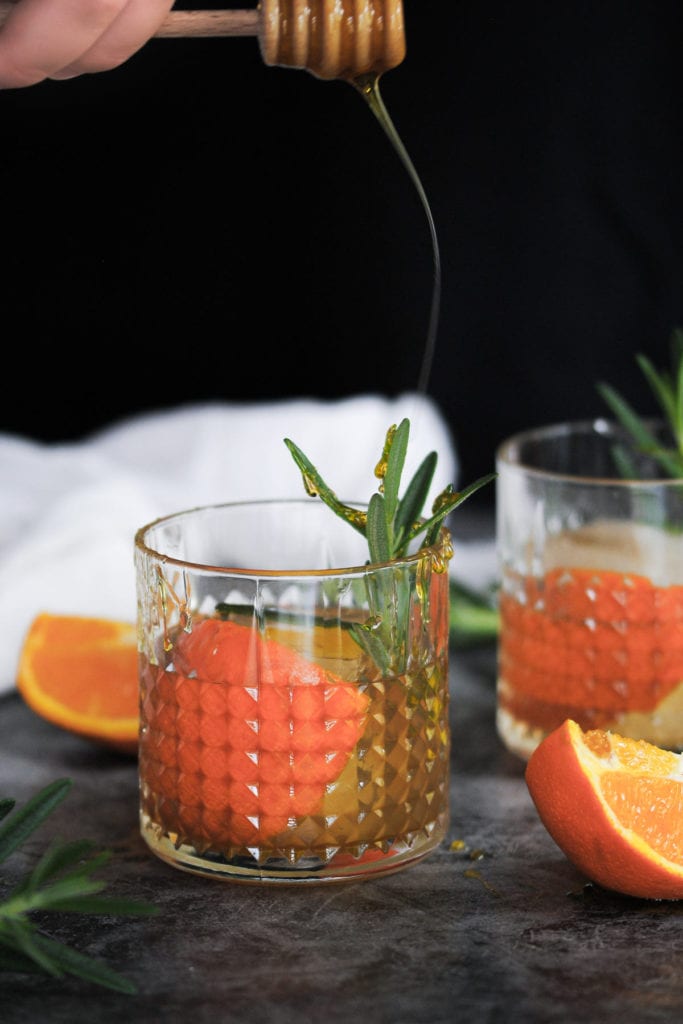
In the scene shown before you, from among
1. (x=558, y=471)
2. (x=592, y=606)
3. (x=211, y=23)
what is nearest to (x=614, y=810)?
(x=592, y=606)

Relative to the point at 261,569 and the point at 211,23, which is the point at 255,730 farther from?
the point at 211,23

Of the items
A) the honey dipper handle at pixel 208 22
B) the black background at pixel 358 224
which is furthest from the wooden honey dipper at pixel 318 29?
the black background at pixel 358 224

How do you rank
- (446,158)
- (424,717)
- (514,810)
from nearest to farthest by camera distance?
(424,717) < (514,810) < (446,158)

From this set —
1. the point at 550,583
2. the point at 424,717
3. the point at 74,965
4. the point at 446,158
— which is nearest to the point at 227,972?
the point at 74,965

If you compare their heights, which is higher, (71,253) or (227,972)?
(71,253)

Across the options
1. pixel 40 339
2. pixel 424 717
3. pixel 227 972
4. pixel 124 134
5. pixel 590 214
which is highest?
pixel 124 134

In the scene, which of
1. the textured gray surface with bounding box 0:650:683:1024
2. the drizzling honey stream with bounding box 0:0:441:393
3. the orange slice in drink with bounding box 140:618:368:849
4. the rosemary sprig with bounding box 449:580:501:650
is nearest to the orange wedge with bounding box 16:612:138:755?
the textured gray surface with bounding box 0:650:683:1024

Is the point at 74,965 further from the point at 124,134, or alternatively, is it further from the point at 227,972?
the point at 124,134

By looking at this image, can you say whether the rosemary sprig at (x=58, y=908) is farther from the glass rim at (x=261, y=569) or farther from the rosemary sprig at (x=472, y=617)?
the rosemary sprig at (x=472, y=617)
